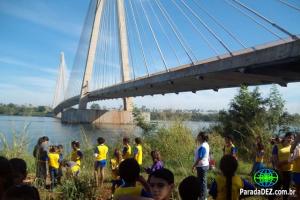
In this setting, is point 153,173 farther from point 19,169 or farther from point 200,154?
point 200,154

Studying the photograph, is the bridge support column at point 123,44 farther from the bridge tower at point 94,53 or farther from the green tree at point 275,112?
the green tree at point 275,112

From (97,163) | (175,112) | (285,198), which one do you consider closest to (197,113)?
(175,112)

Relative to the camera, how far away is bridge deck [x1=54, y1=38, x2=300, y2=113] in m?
15.2

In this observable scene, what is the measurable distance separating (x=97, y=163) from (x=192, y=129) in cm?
492

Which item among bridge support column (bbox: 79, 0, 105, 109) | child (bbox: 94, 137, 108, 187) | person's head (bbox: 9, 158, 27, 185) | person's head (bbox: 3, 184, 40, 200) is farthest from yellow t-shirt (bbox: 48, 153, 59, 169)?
bridge support column (bbox: 79, 0, 105, 109)

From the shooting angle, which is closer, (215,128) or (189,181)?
(189,181)

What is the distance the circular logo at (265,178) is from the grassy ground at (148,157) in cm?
129

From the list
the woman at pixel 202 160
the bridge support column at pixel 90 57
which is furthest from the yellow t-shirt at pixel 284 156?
the bridge support column at pixel 90 57

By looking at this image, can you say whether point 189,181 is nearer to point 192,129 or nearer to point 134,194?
point 134,194

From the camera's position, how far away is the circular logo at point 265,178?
5.32 metres

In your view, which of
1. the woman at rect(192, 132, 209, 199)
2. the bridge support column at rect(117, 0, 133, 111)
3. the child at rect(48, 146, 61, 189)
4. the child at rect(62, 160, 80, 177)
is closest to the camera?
the woman at rect(192, 132, 209, 199)

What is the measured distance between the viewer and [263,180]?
5316mm

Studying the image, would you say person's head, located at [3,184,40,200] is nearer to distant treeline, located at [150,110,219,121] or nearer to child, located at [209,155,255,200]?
child, located at [209,155,255,200]

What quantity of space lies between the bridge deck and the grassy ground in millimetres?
5117
